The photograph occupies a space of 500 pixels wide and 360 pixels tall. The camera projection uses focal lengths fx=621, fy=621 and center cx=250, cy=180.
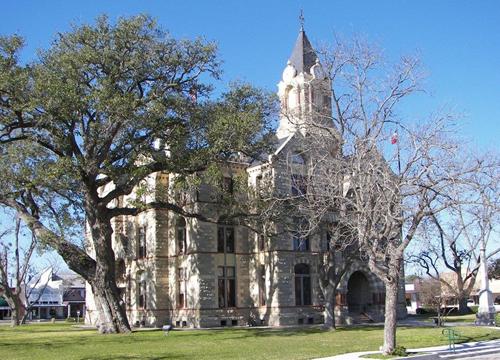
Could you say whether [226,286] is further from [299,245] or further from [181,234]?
[299,245]

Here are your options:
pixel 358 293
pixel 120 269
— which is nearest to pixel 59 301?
pixel 120 269

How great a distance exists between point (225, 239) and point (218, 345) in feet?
55.5

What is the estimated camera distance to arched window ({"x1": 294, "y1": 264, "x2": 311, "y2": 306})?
41.4 m

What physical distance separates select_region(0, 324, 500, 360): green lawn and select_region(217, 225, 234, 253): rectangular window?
35.1 feet

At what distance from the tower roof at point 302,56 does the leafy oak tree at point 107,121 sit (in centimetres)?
1780

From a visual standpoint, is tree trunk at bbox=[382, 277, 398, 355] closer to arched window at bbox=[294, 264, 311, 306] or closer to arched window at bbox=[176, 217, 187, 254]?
arched window at bbox=[294, 264, 311, 306]

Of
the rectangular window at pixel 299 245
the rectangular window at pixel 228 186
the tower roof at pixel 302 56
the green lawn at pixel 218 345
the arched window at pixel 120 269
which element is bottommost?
the green lawn at pixel 218 345

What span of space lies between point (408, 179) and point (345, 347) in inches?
286

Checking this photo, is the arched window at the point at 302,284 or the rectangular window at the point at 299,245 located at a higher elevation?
the rectangular window at the point at 299,245

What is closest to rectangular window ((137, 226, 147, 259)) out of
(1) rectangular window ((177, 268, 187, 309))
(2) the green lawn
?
(1) rectangular window ((177, 268, 187, 309))

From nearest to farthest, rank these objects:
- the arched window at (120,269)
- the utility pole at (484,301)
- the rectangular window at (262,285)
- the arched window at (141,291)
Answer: the utility pole at (484,301)
the rectangular window at (262,285)
the arched window at (141,291)
the arched window at (120,269)

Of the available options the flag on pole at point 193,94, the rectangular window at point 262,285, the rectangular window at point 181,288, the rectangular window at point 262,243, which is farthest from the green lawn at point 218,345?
the flag on pole at point 193,94

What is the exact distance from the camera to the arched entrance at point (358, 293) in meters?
46.4

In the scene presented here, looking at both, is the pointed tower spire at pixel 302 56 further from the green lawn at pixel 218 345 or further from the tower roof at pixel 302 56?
the green lawn at pixel 218 345
